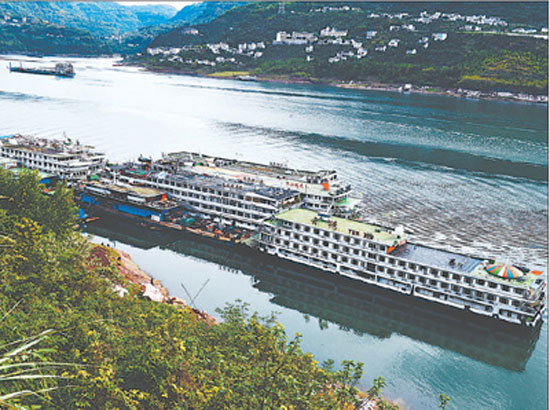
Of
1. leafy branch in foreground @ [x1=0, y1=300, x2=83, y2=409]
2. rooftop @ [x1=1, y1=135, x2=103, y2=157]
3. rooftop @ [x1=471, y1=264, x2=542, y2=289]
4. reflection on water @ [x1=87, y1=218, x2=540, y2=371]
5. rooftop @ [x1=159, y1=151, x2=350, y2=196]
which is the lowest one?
reflection on water @ [x1=87, y1=218, x2=540, y2=371]

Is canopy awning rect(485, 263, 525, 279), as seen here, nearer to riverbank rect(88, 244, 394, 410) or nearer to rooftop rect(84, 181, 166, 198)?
riverbank rect(88, 244, 394, 410)

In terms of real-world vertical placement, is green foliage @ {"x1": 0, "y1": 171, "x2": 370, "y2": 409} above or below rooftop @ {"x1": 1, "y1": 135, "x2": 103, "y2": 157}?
above

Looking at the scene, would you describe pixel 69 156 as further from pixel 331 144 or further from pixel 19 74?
pixel 19 74

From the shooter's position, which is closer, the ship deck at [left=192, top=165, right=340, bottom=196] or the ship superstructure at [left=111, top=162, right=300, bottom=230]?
the ship superstructure at [left=111, top=162, right=300, bottom=230]

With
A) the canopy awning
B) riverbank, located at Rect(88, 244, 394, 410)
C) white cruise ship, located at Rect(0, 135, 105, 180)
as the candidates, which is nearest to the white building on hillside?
white cruise ship, located at Rect(0, 135, 105, 180)

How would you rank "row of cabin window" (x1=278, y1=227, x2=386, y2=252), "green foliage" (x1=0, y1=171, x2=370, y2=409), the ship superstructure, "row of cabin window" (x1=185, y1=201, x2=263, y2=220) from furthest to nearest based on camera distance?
"row of cabin window" (x1=185, y1=201, x2=263, y2=220) < the ship superstructure < "row of cabin window" (x1=278, y1=227, x2=386, y2=252) < "green foliage" (x1=0, y1=171, x2=370, y2=409)

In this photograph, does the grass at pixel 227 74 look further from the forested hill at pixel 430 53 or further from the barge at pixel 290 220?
the barge at pixel 290 220
